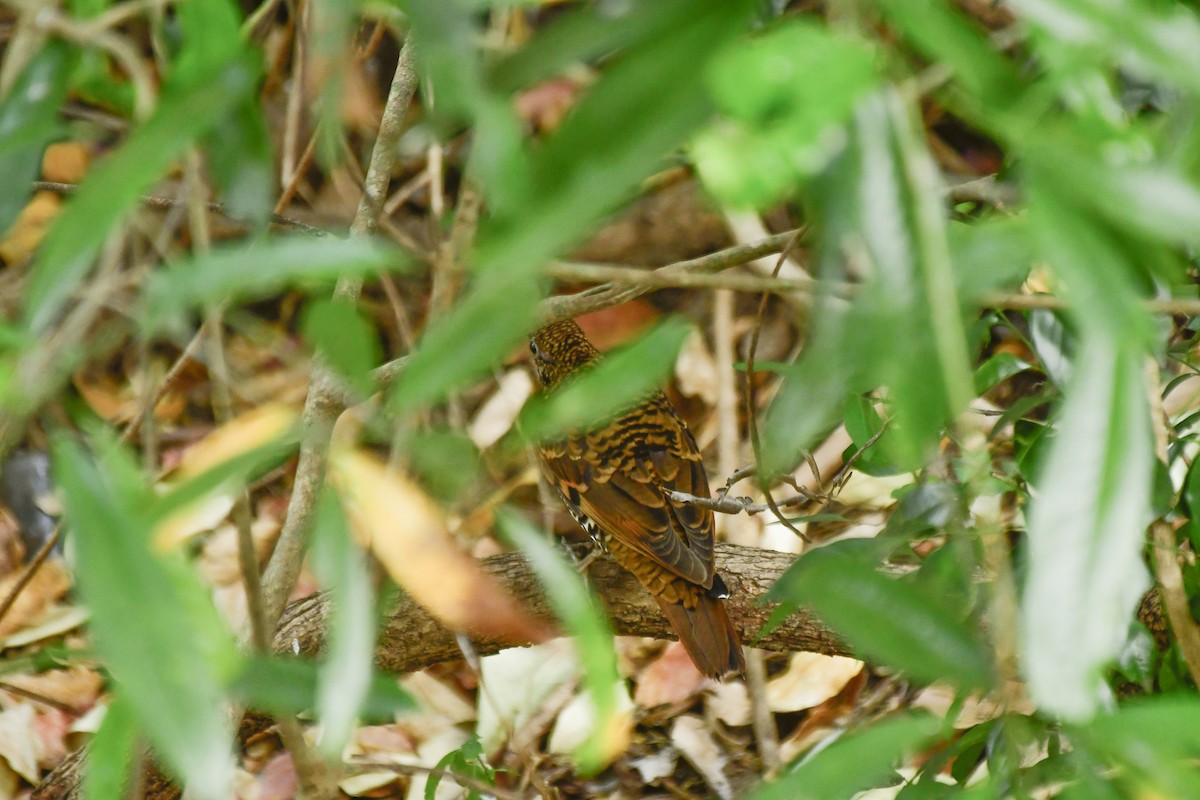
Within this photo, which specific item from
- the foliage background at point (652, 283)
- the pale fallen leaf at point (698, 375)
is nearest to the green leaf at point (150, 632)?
the foliage background at point (652, 283)

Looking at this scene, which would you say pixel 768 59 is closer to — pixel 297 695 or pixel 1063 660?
pixel 1063 660

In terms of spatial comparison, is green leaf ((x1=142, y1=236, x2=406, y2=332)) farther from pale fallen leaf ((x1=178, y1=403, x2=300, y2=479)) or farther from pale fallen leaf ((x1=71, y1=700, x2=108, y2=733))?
pale fallen leaf ((x1=71, y1=700, x2=108, y2=733))

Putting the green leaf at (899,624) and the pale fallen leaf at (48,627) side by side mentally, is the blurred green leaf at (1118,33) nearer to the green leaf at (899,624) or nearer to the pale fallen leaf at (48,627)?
the green leaf at (899,624)

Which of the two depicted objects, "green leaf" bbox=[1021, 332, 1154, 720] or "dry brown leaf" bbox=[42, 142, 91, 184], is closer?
"green leaf" bbox=[1021, 332, 1154, 720]

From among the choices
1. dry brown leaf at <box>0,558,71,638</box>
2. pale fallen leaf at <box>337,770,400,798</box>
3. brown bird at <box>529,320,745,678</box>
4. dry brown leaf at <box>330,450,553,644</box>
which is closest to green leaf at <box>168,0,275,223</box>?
dry brown leaf at <box>330,450,553,644</box>

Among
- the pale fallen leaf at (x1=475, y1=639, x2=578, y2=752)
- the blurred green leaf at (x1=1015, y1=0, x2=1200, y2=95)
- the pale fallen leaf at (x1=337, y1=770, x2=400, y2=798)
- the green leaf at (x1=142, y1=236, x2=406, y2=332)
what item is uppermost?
the blurred green leaf at (x1=1015, y1=0, x2=1200, y2=95)

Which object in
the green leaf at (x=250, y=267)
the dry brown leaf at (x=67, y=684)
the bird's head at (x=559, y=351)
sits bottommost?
the dry brown leaf at (x=67, y=684)
